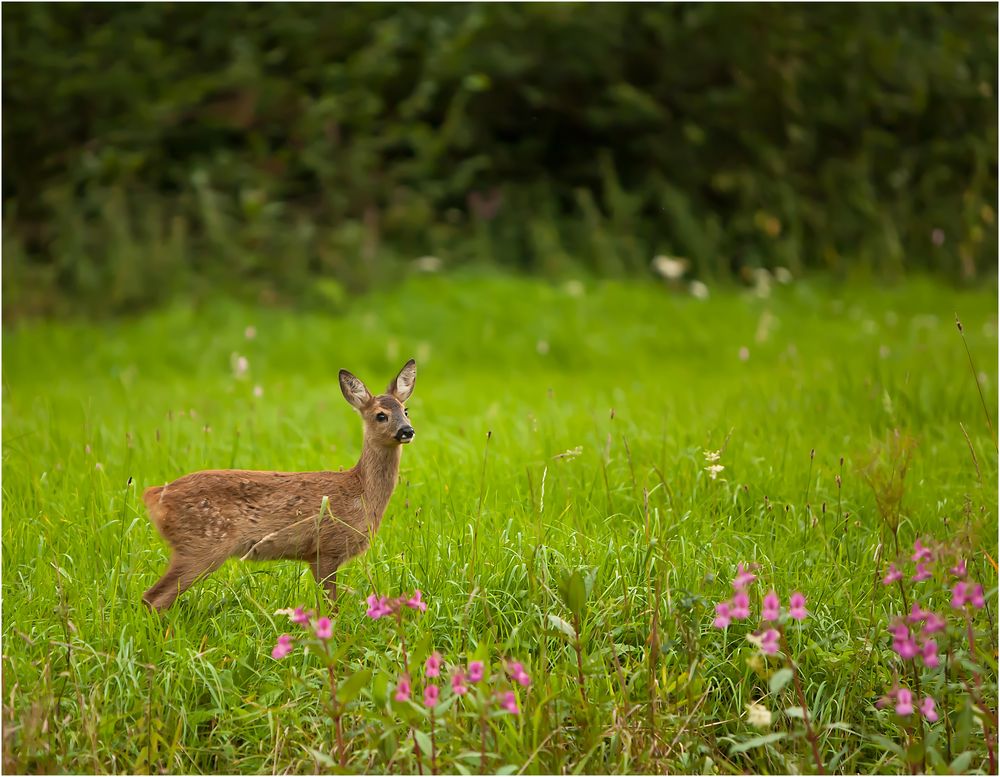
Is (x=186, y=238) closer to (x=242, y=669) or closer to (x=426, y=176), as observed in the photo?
(x=426, y=176)

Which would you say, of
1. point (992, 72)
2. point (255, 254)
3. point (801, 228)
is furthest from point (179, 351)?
point (992, 72)

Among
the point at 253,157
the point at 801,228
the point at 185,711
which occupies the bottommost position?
the point at 801,228

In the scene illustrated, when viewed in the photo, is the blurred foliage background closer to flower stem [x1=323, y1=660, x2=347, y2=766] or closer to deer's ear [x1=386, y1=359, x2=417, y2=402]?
deer's ear [x1=386, y1=359, x2=417, y2=402]

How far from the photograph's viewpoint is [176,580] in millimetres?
3396

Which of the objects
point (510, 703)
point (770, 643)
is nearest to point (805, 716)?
point (770, 643)

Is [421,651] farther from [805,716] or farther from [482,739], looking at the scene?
[805,716]

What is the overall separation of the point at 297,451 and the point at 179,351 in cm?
405

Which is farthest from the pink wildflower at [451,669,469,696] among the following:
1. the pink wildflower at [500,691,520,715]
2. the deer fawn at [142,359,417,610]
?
the deer fawn at [142,359,417,610]

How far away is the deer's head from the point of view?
3.68 meters

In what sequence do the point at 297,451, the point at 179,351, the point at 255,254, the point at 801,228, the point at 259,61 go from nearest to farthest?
1. the point at 297,451
2. the point at 179,351
3. the point at 255,254
4. the point at 259,61
5. the point at 801,228

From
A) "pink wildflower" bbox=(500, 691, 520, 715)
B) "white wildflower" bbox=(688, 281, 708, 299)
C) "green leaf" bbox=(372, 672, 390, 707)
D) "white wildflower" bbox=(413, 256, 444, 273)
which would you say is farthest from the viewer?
"white wildflower" bbox=(413, 256, 444, 273)

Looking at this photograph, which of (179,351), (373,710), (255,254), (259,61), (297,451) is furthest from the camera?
(259,61)

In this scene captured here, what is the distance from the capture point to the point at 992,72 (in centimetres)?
1123

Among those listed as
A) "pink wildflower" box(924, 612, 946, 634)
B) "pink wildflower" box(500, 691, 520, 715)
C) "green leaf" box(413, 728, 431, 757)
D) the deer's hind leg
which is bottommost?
"green leaf" box(413, 728, 431, 757)
